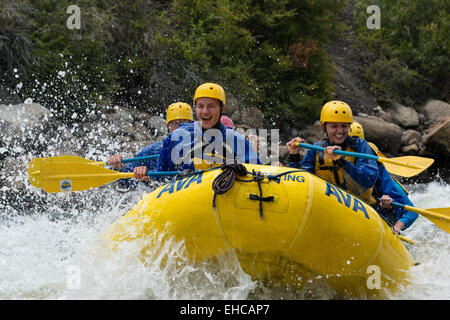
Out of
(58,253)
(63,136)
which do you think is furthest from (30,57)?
(58,253)

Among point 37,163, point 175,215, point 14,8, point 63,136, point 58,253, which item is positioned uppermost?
point 14,8

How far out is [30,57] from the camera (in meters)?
9.60

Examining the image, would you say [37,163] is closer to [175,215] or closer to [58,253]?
[58,253]

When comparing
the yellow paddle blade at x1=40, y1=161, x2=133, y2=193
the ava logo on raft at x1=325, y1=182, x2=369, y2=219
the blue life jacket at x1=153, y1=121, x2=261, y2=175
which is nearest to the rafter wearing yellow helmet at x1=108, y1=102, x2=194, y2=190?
the yellow paddle blade at x1=40, y1=161, x2=133, y2=193

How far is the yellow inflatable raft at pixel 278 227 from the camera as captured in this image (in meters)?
3.85

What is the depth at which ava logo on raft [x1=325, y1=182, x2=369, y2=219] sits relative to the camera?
405 centimetres

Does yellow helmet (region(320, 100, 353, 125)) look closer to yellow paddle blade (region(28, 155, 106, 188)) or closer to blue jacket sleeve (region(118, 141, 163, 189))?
blue jacket sleeve (region(118, 141, 163, 189))

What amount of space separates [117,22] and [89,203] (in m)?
4.79

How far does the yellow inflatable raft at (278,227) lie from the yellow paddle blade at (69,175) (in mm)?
1398

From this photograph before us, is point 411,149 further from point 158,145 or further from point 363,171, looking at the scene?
point 363,171

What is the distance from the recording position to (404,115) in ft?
51.2

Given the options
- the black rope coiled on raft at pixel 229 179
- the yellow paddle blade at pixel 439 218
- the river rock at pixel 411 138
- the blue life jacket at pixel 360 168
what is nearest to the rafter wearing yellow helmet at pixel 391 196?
the blue life jacket at pixel 360 168

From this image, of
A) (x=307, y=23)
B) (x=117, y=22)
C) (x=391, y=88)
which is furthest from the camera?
(x=391, y=88)
